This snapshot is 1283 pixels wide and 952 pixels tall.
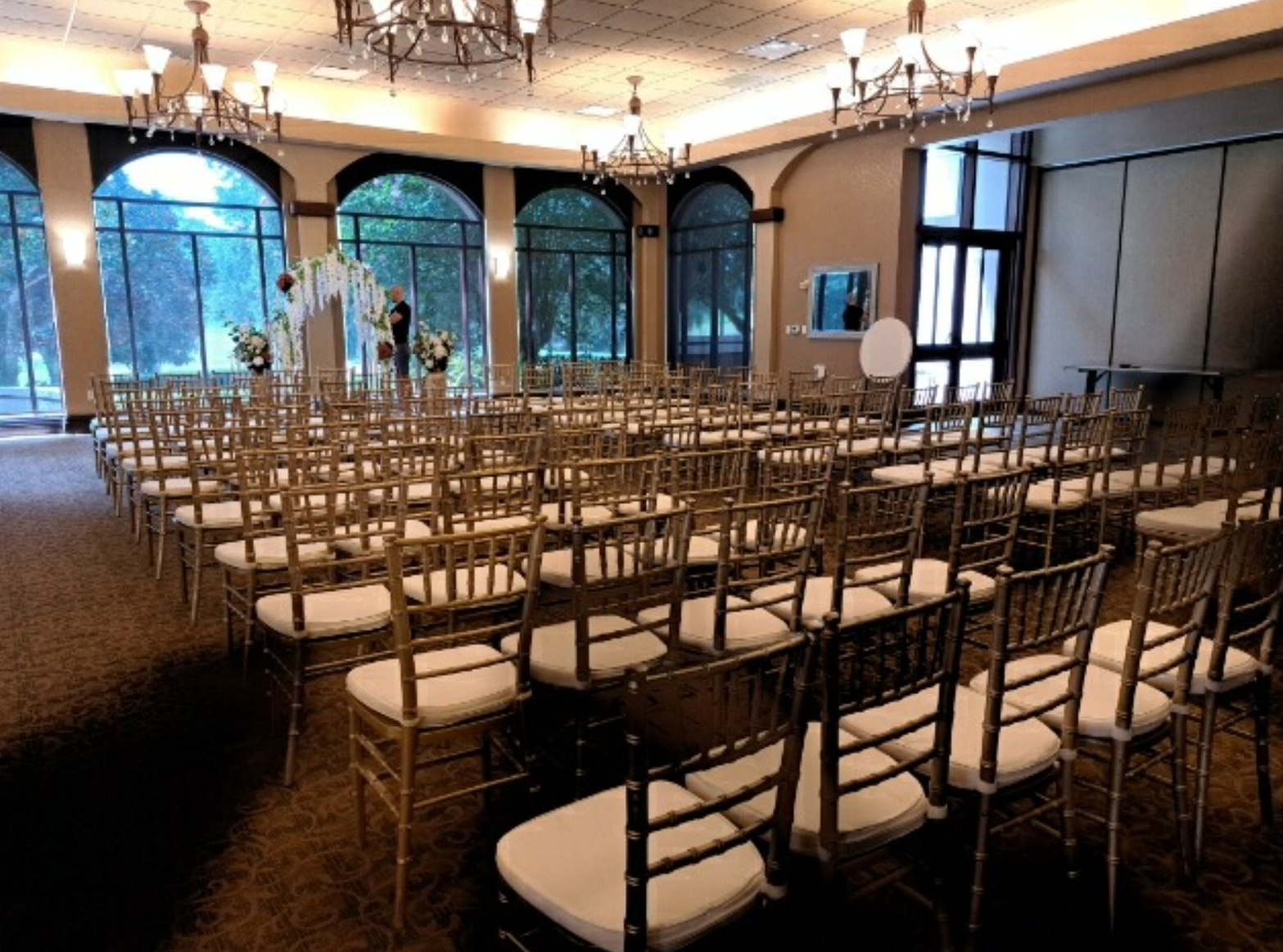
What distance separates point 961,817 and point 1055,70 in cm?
790

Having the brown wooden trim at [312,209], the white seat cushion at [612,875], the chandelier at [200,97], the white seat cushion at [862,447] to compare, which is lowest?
the white seat cushion at [612,875]

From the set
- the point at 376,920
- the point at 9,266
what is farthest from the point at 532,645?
the point at 9,266

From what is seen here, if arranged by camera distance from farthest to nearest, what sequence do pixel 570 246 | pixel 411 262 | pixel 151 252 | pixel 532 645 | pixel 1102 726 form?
pixel 570 246 < pixel 411 262 < pixel 151 252 < pixel 532 645 < pixel 1102 726

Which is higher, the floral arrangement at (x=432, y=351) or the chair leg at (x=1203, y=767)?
the floral arrangement at (x=432, y=351)

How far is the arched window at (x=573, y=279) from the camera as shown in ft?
48.0

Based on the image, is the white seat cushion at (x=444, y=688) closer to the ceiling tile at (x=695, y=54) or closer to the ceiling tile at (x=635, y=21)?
the ceiling tile at (x=635, y=21)

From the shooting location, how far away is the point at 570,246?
1491cm

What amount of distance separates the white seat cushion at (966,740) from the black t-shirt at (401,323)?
892 cm

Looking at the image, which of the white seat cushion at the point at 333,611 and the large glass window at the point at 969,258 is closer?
the white seat cushion at the point at 333,611

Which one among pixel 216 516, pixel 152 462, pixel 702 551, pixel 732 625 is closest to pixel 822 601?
pixel 732 625

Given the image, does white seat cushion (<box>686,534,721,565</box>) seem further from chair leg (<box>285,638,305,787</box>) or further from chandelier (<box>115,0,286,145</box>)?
chandelier (<box>115,0,286,145</box>)

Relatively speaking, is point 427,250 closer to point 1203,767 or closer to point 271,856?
point 271,856

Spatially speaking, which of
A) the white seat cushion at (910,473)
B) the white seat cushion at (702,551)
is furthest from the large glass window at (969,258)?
the white seat cushion at (702,551)

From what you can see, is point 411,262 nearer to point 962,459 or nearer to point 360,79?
point 360,79
